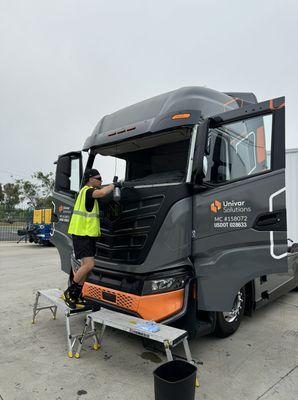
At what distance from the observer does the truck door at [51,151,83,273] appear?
4.72 meters

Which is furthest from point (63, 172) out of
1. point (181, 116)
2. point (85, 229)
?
point (181, 116)

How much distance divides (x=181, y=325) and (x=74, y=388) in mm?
1165

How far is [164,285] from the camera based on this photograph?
10.5 feet

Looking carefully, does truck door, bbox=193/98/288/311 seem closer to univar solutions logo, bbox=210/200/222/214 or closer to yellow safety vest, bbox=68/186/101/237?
univar solutions logo, bbox=210/200/222/214

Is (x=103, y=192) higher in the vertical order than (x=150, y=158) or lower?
lower

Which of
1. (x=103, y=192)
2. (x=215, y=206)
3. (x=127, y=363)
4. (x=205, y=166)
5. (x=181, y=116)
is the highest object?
(x=181, y=116)

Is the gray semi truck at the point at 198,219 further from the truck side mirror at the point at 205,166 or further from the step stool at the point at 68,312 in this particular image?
the step stool at the point at 68,312

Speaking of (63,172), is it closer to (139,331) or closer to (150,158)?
(150,158)

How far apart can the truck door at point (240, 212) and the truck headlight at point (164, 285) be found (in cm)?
24

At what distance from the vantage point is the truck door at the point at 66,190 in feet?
Result: 15.5

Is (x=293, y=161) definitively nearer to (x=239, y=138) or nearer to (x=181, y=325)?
(x=239, y=138)

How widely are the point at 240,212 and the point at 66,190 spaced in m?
2.73

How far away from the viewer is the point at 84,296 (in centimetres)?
391

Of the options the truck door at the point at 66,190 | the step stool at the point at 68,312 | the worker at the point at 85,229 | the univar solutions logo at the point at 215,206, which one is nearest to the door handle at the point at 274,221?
the univar solutions logo at the point at 215,206
